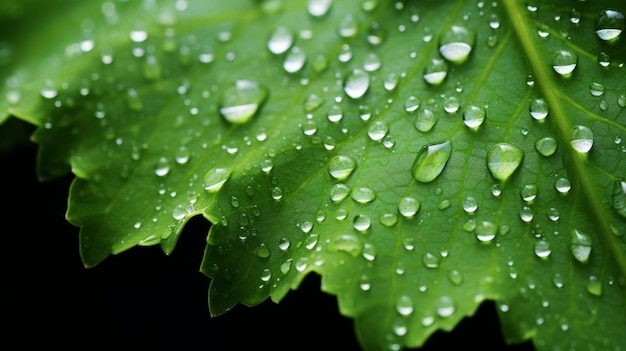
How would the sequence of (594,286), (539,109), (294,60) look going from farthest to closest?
(294,60) → (539,109) → (594,286)

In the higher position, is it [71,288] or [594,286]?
[594,286]

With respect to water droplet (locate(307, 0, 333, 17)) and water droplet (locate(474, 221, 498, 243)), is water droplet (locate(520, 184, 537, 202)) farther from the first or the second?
water droplet (locate(307, 0, 333, 17))

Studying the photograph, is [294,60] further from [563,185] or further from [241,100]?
[563,185]

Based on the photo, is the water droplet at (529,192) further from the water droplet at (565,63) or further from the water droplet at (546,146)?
the water droplet at (565,63)

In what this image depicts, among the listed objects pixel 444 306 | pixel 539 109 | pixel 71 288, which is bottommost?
pixel 71 288

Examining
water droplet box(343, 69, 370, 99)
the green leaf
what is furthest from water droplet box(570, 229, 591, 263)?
water droplet box(343, 69, 370, 99)

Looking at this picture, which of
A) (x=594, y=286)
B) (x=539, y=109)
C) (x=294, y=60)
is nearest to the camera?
(x=594, y=286)

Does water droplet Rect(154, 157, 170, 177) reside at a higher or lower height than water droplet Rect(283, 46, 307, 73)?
lower

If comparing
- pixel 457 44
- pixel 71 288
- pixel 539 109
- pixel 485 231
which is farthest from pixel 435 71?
pixel 71 288
